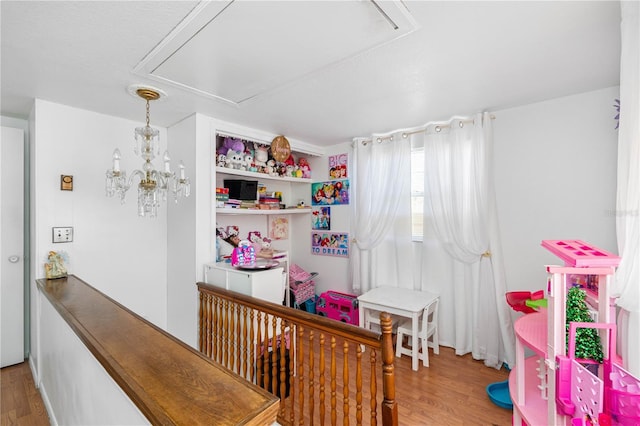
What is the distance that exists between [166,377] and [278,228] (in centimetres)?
304

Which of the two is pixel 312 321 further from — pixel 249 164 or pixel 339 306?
pixel 249 164

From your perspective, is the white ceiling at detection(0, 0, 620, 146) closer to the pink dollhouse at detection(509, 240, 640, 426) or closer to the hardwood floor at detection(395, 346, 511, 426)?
the pink dollhouse at detection(509, 240, 640, 426)

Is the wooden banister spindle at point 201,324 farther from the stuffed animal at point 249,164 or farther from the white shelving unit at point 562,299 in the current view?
the white shelving unit at point 562,299

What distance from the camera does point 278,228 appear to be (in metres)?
3.93

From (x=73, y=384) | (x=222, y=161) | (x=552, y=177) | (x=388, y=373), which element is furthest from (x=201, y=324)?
(x=552, y=177)

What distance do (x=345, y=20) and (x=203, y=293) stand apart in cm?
227

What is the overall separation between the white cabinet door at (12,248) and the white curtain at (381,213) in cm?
324

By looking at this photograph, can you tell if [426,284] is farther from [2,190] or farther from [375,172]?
[2,190]

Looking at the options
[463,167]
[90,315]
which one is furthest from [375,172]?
[90,315]

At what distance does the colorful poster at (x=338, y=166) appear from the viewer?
3.55 meters

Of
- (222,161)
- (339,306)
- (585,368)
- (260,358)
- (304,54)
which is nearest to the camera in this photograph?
(585,368)

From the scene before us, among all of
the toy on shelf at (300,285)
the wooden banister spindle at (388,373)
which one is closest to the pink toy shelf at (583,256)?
the wooden banister spindle at (388,373)

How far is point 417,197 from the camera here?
3029 mm

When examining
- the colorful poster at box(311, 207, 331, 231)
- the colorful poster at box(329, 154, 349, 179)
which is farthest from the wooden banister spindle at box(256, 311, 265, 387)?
the colorful poster at box(329, 154, 349, 179)
